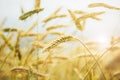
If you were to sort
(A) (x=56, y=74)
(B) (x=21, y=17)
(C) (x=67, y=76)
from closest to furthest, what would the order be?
1. (B) (x=21, y=17)
2. (C) (x=67, y=76)
3. (A) (x=56, y=74)

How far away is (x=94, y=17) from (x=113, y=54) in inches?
22.1

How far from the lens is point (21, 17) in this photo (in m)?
1.56

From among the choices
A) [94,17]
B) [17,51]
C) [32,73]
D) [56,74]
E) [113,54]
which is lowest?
[56,74]

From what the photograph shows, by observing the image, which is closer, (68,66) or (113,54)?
(113,54)

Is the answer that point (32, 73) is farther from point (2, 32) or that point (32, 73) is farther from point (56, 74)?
point (56, 74)

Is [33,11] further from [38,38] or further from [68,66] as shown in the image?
[68,66]

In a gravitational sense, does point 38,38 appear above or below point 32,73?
below

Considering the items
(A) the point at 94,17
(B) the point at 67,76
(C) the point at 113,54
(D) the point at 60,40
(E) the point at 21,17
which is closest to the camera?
(D) the point at 60,40

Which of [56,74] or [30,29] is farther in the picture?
Answer: [56,74]

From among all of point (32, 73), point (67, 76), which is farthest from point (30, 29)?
point (32, 73)

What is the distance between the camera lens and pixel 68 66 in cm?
293

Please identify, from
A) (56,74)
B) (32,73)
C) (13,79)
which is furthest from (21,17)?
(56,74)

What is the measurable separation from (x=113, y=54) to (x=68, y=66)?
60 centimetres

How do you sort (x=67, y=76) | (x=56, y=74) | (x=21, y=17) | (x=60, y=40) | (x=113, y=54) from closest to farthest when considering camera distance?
(x=60, y=40)
(x=21, y=17)
(x=113, y=54)
(x=67, y=76)
(x=56, y=74)
